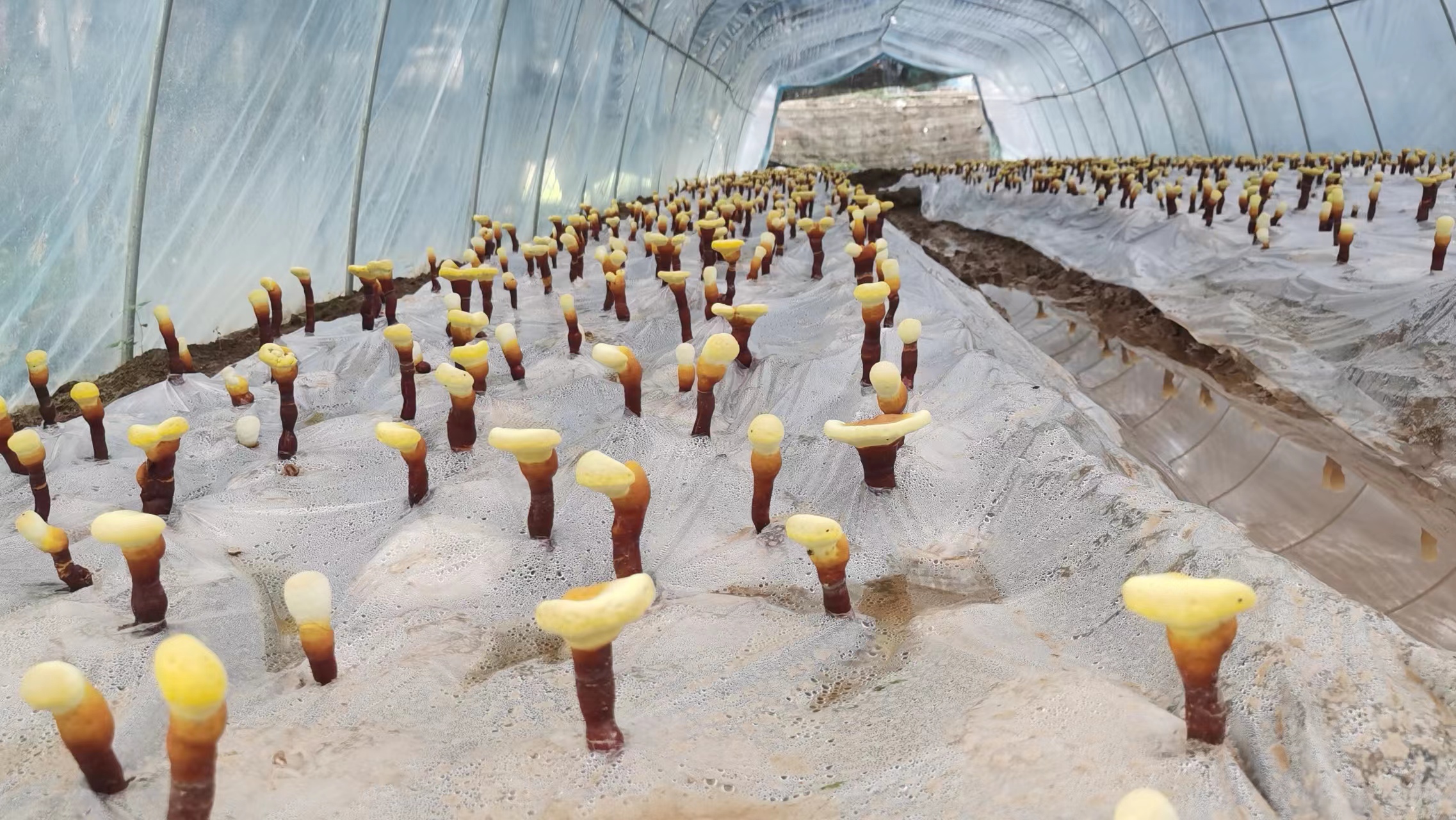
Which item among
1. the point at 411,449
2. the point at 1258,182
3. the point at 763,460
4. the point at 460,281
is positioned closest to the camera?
the point at 763,460

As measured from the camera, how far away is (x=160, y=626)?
1817 millimetres

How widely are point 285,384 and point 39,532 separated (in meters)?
1.01

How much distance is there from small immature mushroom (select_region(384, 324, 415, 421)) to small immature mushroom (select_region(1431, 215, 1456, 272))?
15.8 ft

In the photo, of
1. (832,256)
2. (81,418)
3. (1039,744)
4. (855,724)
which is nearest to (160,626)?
(855,724)

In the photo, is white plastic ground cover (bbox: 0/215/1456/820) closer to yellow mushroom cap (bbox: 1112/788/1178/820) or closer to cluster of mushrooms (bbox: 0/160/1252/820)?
cluster of mushrooms (bbox: 0/160/1252/820)

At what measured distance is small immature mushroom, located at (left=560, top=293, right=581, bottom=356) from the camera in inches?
139

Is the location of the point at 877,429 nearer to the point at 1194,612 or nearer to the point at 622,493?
the point at 622,493

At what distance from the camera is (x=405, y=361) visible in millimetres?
2955

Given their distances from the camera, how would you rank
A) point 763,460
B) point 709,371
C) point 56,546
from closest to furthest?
point 56,546, point 763,460, point 709,371

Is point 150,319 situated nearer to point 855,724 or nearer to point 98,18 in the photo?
point 98,18

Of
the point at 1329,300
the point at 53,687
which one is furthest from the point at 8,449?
the point at 1329,300

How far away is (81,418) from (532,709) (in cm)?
307

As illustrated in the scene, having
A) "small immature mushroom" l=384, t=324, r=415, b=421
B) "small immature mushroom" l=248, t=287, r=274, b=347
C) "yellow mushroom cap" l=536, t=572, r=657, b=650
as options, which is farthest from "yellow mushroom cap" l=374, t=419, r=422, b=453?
"small immature mushroom" l=248, t=287, r=274, b=347

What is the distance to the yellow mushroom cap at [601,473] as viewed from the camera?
1438 millimetres
